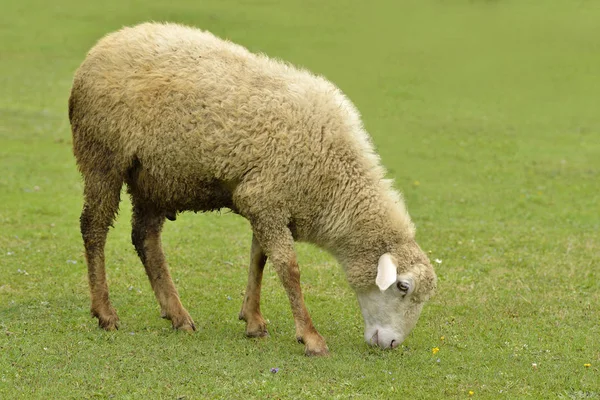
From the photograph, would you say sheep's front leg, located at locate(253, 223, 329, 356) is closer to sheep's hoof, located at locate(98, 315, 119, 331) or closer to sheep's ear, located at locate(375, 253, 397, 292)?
sheep's ear, located at locate(375, 253, 397, 292)

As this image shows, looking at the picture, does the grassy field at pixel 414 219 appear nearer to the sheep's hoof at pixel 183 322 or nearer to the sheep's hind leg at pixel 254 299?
the sheep's hoof at pixel 183 322

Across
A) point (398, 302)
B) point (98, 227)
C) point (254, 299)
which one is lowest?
point (254, 299)

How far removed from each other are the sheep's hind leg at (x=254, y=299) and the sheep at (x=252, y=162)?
2 cm

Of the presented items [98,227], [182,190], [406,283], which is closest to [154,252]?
[98,227]

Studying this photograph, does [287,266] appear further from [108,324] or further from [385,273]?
[108,324]

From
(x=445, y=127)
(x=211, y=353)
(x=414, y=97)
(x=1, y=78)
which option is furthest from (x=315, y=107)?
(x=1, y=78)

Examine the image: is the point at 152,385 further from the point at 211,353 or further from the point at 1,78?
the point at 1,78

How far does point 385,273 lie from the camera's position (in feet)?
27.8

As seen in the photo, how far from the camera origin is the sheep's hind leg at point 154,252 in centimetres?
979

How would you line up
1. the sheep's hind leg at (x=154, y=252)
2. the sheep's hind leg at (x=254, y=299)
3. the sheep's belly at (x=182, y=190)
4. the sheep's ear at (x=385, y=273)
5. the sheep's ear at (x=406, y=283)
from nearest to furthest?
the sheep's ear at (x=385, y=273) < the sheep's ear at (x=406, y=283) < the sheep's belly at (x=182, y=190) < the sheep's hind leg at (x=254, y=299) < the sheep's hind leg at (x=154, y=252)

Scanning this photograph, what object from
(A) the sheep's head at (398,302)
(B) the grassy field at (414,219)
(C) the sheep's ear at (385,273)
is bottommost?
(B) the grassy field at (414,219)

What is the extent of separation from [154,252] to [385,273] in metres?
3.02

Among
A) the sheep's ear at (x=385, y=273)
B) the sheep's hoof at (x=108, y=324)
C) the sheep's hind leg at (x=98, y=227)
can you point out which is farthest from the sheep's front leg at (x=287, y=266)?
the sheep's hoof at (x=108, y=324)

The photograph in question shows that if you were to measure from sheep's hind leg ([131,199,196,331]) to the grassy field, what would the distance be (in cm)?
38
